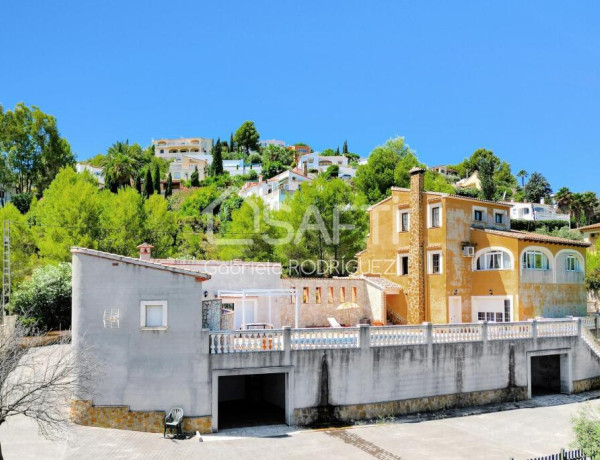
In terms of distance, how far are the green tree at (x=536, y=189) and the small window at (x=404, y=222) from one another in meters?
67.2

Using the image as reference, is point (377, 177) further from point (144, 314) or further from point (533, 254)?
point (144, 314)

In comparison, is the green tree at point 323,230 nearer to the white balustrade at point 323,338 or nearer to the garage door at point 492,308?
the garage door at point 492,308

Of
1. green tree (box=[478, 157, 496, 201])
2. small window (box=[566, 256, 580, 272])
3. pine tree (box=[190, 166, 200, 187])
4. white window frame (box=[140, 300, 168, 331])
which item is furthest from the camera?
pine tree (box=[190, 166, 200, 187])

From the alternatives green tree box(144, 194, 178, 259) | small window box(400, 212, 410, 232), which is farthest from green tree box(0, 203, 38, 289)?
small window box(400, 212, 410, 232)

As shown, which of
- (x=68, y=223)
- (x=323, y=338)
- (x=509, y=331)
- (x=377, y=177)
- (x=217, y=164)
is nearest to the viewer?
(x=323, y=338)

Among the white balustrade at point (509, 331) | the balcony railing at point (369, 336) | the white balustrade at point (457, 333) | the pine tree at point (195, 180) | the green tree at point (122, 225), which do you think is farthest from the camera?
the pine tree at point (195, 180)

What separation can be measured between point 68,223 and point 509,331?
27.7 meters

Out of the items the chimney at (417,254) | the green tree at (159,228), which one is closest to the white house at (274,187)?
the green tree at (159,228)

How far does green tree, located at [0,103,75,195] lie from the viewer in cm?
6116

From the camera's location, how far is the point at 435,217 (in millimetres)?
29594

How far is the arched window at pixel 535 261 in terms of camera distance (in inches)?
1075

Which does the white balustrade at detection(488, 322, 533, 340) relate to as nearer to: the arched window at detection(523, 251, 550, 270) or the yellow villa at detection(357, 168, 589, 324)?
the yellow villa at detection(357, 168, 589, 324)

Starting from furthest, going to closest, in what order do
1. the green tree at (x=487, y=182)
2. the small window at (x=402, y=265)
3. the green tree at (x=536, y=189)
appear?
the green tree at (x=536, y=189)
the green tree at (x=487, y=182)
the small window at (x=402, y=265)

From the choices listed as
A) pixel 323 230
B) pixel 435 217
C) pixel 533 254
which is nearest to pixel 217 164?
pixel 323 230
